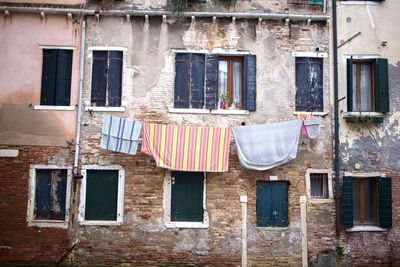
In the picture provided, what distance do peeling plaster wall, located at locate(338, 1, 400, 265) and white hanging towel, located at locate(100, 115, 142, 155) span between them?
5.57m

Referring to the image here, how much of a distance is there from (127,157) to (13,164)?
298 cm

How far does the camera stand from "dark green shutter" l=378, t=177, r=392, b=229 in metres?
12.2

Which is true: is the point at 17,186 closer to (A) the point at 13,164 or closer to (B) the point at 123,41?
(A) the point at 13,164

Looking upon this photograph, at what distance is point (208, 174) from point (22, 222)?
499cm

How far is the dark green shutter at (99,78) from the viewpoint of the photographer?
12562 millimetres

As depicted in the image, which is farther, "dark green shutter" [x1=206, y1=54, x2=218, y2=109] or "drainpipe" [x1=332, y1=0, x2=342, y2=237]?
"dark green shutter" [x1=206, y1=54, x2=218, y2=109]

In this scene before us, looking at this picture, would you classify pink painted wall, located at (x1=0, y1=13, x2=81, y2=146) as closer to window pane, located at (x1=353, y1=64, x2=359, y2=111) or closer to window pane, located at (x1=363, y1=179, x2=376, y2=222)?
window pane, located at (x1=353, y1=64, x2=359, y2=111)

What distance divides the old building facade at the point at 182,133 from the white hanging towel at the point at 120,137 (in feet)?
0.12

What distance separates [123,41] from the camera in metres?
12.6

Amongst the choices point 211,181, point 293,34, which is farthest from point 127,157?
point 293,34

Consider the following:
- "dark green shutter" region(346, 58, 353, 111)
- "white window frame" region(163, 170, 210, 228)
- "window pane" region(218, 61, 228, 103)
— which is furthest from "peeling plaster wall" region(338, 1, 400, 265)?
"white window frame" region(163, 170, 210, 228)

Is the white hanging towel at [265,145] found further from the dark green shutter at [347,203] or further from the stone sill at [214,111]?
the dark green shutter at [347,203]

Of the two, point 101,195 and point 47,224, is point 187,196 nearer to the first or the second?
point 101,195

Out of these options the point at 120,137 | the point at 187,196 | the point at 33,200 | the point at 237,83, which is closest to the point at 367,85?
the point at 237,83
